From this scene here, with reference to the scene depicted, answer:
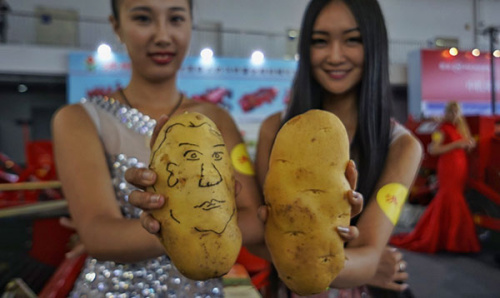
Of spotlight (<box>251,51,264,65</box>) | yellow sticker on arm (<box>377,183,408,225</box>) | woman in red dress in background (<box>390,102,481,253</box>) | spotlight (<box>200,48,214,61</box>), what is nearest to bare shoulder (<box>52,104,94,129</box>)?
yellow sticker on arm (<box>377,183,408,225</box>)

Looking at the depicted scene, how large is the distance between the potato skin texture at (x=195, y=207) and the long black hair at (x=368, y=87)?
0.50 m

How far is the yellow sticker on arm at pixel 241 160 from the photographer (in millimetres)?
994

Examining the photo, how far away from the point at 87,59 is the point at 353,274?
30.0ft

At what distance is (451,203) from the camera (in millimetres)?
3879

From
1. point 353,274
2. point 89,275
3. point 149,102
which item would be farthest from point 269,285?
point 149,102

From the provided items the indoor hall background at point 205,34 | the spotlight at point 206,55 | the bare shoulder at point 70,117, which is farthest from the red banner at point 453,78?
the bare shoulder at point 70,117

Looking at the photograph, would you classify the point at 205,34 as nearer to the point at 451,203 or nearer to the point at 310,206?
the point at 451,203

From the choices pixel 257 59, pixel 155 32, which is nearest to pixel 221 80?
pixel 257 59

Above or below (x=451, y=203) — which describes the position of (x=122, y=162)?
above

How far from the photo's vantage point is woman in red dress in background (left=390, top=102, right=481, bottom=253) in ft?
12.4

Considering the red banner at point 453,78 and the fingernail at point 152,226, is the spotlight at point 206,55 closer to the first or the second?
the red banner at point 453,78

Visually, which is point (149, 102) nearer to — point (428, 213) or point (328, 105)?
point (328, 105)

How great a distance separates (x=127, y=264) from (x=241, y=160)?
0.36m

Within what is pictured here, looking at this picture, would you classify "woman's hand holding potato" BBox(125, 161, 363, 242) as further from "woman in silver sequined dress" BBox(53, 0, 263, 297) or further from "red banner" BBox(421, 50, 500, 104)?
"red banner" BBox(421, 50, 500, 104)
